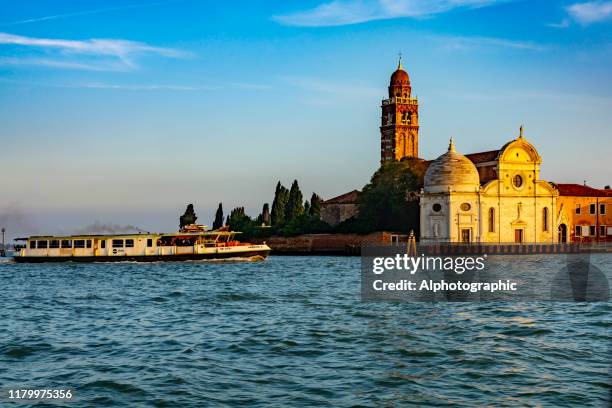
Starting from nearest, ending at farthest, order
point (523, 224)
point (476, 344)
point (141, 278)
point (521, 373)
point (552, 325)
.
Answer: point (521, 373), point (476, 344), point (552, 325), point (141, 278), point (523, 224)

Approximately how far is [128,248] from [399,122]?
A: 51.2 metres

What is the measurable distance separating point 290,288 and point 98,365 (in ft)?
61.4

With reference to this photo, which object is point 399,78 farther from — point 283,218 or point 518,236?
point 518,236

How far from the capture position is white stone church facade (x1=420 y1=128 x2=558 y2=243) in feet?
247

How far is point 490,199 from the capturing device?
7769cm

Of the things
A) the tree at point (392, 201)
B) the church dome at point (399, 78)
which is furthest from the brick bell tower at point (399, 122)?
the tree at point (392, 201)

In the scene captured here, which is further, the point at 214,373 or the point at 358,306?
the point at 358,306

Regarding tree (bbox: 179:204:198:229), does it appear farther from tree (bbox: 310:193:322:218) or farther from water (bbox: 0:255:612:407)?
water (bbox: 0:255:612:407)

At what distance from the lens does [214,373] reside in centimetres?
1527

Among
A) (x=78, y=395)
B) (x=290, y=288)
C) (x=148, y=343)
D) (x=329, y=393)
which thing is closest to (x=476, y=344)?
(x=329, y=393)

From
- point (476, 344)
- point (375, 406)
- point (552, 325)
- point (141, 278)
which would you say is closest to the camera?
point (375, 406)

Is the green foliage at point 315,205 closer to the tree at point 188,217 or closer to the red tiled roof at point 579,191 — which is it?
the tree at point 188,217

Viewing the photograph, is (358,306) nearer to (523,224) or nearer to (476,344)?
(476,344)

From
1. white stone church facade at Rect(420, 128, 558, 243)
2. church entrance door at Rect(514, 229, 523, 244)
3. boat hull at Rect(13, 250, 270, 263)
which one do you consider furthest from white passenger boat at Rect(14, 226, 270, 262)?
church entrance door at Rect(514, 229, 523, 244)
